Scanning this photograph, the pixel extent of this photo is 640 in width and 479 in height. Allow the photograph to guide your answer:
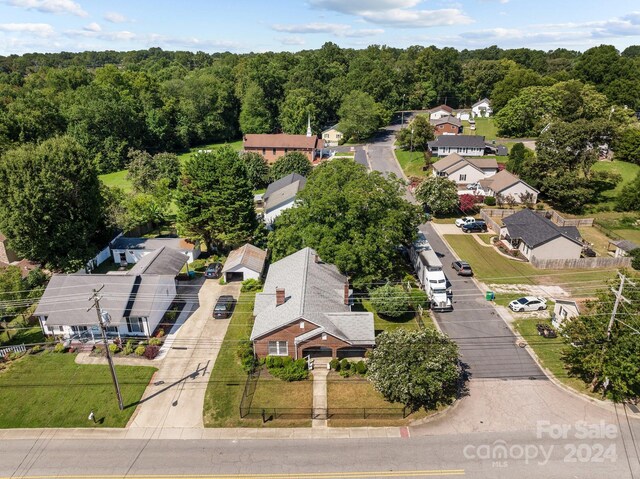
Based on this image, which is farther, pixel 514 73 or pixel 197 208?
pixel 514 73

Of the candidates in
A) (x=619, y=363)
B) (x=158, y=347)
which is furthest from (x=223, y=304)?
(x=619, y=363)

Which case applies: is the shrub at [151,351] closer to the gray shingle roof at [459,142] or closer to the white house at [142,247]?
the white house at [142,247]

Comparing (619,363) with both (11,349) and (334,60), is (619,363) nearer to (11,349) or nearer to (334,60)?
(11,349)

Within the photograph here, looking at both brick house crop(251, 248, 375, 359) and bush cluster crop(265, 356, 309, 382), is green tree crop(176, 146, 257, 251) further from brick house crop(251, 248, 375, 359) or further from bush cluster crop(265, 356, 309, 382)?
bush cluster crop(265, 356, 309, 382)

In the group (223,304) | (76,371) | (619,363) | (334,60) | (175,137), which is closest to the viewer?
(619,363)

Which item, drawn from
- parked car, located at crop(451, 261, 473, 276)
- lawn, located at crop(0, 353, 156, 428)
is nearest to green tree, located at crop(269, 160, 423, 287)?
parked car, located at crop(451, 261, 473, 276)

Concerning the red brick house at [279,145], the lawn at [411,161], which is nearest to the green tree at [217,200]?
the red brick house at [279,145]
